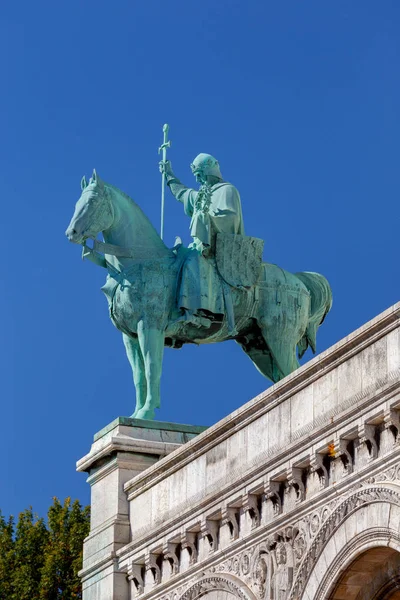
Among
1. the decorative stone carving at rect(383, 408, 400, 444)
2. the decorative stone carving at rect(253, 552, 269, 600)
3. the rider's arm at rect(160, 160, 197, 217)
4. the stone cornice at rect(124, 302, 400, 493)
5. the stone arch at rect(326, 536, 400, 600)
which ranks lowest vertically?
the stone arch at rect(326, 536, 400, 600)

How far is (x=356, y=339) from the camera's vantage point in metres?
19.8

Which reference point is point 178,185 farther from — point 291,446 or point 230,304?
point 291,446

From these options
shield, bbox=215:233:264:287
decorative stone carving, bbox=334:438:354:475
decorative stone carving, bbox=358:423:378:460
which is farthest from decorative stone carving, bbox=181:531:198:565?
shield, bbox=215:233:264:287

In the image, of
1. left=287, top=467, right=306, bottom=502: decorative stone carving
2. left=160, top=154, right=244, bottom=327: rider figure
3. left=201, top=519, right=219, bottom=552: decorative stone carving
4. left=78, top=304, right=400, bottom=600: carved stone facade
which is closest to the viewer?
left=78, top=304, right=400, bottom=600: carved stone facade

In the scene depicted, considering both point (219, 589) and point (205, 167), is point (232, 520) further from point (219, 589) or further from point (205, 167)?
point (205, 167)

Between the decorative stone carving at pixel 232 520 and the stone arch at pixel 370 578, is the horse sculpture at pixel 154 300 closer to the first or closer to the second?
the decorative stone carving at pixel 232 520

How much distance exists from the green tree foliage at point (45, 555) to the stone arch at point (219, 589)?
1706 centimetres

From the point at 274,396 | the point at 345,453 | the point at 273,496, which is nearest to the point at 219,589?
the point at 273,496

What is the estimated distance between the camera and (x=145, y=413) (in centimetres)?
2633

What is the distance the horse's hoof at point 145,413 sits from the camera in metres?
26.3

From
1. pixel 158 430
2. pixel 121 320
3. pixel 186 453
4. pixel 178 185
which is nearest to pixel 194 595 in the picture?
pixel 186 453

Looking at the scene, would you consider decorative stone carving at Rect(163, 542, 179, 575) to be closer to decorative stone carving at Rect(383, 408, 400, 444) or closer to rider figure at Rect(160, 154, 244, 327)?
rider figure at Rect(160, 154, 244, 327)

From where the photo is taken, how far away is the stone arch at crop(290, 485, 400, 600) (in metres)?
18.9

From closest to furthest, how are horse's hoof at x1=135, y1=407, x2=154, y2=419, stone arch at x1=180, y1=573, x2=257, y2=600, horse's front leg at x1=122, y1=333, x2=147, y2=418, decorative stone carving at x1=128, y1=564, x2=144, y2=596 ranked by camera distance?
stone arch at x1=180, y1=573, x2=257, y2=600
decorative stone carving at x1=128, y1=564, x2=144, y2=596
horse's hoof at x1=135, y1=407, x2=154, y2=419
horse's front leg at x1=122, y1=333, x2=147, y2=418
